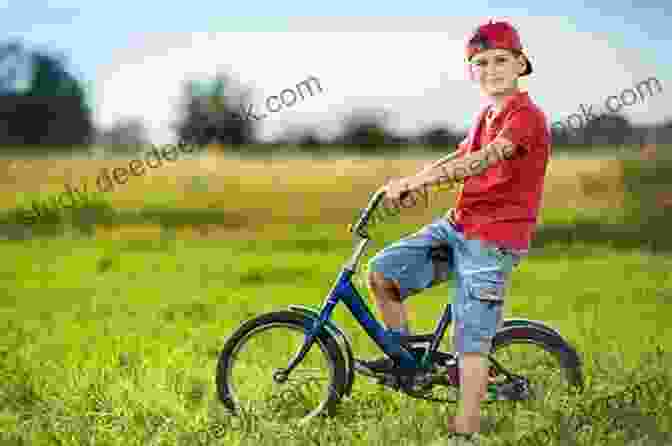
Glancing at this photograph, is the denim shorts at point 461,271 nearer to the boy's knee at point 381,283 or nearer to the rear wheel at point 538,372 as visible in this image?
the boy's knee at point 381,283

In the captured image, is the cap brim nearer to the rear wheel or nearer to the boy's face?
the boy's face

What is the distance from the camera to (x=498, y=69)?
3777 millimetres

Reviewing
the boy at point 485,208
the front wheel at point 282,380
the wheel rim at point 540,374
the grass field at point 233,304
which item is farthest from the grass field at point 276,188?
the boy at point 485,208

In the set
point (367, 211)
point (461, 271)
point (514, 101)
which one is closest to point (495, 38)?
point (514, 101)

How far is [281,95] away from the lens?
7.10 m

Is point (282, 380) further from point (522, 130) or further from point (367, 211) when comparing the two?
point (522, 130)

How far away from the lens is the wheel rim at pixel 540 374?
4.18 meters

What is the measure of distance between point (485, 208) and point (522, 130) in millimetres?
420

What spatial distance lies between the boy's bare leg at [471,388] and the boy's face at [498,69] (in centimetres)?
134

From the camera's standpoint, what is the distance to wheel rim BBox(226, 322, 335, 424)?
4137mm

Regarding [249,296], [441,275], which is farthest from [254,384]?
[249,296]

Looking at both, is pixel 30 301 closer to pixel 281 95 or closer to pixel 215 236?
pixel 281 95

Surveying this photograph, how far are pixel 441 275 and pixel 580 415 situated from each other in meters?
1.09

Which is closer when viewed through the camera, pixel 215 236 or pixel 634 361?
pixel 634 361
